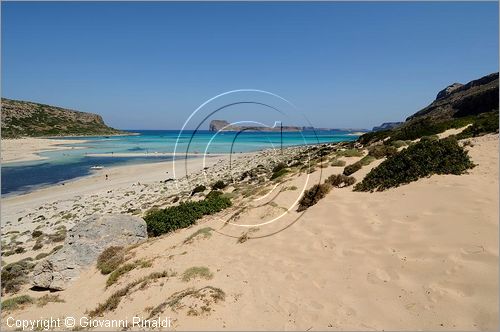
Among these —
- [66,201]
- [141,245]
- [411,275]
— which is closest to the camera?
[411,275]

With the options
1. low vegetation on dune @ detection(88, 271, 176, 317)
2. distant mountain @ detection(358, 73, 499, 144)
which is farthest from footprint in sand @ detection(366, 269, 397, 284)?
distant mountain @ detection(358, 73, 499, 144)

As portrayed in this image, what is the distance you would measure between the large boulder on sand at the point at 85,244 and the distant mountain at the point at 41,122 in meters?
124

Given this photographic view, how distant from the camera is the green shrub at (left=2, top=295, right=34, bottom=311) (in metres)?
11.1

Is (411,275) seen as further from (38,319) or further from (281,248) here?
(38,319)

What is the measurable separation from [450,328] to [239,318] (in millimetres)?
4388

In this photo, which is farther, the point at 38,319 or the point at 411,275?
the point at 38,319

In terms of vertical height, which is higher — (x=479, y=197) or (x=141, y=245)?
(x=479, y=197)

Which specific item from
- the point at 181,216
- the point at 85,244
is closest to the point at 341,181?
the point at 181,216

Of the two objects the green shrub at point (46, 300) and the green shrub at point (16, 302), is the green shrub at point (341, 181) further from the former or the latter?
the green shrub at point (16, 302)

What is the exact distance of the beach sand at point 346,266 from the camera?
718 cm

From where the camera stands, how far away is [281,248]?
11.5 metres

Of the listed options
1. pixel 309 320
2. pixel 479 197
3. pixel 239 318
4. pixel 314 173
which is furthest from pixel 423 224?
pixel 314 173

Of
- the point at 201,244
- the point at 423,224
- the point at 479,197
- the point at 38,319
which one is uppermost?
the point at 479,197

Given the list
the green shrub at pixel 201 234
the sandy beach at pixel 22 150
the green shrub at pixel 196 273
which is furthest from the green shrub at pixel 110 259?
the sandy beach at pixel 22 150
